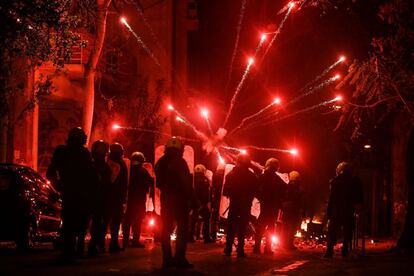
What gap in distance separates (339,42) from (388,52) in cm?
293

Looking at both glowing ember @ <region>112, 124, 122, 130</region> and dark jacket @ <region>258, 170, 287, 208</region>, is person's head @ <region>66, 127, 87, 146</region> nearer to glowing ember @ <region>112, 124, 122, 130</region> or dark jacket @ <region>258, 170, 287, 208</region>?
dark jacket @ <region>258, 170, 287, 208</region>

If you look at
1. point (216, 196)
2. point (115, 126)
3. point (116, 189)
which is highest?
point (115, 126)

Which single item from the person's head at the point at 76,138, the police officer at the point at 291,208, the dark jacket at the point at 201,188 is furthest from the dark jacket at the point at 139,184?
the police officer at the point at 291,208

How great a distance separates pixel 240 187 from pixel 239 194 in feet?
0.45

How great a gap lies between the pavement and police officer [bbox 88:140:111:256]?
0.29 meters

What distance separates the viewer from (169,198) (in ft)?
37.1

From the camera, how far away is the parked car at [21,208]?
44.9 feet

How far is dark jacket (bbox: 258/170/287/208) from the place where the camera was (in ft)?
53.1

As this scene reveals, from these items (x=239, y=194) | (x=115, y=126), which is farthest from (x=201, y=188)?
(x=115, y=126)

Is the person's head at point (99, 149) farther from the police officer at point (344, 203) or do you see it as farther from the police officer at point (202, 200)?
the police officer at point (202, 200)

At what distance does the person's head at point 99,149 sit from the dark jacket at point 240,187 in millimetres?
2689

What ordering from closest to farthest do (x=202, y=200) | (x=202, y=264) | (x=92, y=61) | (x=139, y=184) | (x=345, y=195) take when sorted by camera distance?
(x=202, y=264) → (x=345, y=195) → (x=139, y=184) → (x=202, y=200) → (x=92, y=61)

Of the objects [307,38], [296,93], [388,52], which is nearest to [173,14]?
[296,93]

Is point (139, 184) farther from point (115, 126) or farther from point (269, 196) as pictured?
point (115, 126)
